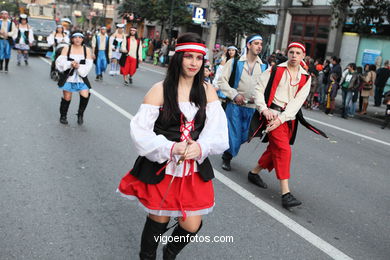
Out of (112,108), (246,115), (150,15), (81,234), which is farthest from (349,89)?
(150,15)

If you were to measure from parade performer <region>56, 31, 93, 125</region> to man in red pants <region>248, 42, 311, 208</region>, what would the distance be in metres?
3.94

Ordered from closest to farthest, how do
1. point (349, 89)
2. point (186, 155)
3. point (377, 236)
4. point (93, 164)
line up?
point (186, 155) → point (377, 236) → point (93, 164) → point (349, 89)

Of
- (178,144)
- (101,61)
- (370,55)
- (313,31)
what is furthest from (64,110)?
(313,31)

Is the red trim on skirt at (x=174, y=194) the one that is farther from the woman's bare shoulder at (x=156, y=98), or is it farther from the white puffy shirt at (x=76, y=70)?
the white puffy shirt at (x=76, y=70)

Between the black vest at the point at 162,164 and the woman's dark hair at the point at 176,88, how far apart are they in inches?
1.9

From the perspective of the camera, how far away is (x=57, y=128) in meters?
7.77

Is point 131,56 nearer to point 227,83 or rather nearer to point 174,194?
point 227,83

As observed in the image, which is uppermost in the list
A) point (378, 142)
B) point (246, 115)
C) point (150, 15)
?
point (150, 15)

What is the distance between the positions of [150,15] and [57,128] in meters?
25.3

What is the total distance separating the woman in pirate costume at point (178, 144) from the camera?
112 inches

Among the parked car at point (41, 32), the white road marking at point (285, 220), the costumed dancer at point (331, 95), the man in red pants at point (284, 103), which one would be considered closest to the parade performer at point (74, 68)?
the white road marking at point (285, 220)

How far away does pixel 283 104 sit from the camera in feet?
16.3

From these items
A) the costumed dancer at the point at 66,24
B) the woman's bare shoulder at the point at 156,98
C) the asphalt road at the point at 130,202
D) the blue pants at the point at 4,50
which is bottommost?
the asphalt road at the point at 130,202

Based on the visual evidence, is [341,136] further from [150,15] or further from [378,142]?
[150,15]
